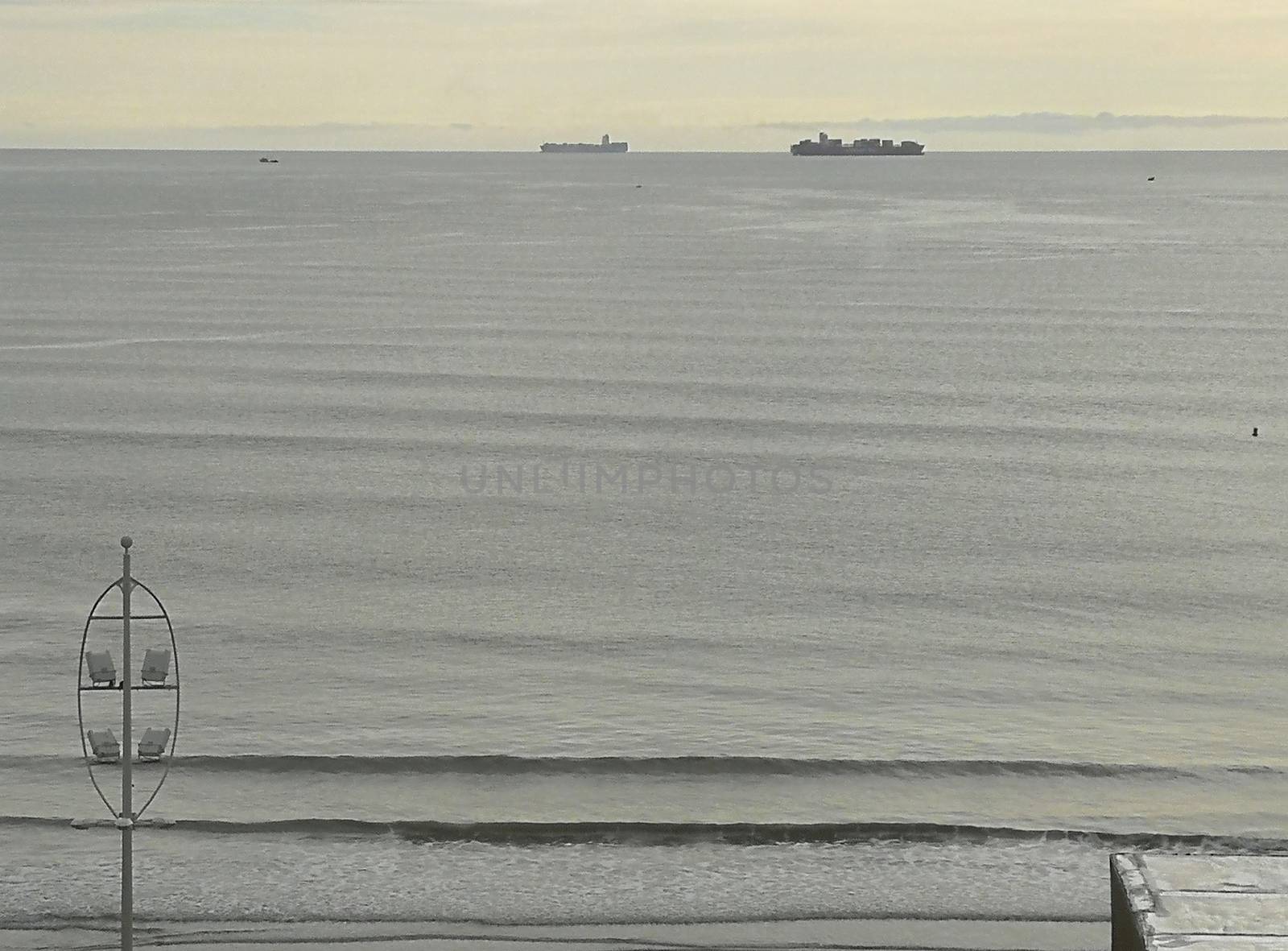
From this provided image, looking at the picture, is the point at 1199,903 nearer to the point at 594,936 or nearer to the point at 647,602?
the point at 594,936

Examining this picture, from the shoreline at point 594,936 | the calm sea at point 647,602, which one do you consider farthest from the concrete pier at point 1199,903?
the calm sea at point 647,602

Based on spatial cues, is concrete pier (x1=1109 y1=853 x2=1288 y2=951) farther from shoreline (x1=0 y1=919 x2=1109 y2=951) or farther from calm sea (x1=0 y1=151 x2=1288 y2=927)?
calm sea (x1=0 y1=151 x2=1288 y2=927)

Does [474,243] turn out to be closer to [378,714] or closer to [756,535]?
[756,535]

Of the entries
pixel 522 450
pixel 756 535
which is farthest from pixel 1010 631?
pixel 522 450

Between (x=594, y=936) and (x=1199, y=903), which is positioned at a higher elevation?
(x=1199, y=903)

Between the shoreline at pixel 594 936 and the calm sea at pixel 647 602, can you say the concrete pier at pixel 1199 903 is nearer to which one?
the shoreline at pixel 594 936

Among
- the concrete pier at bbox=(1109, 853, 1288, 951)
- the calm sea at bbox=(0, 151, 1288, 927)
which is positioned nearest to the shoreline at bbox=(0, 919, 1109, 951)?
the calm sea at bbox=(0, 151, 1288, 927)

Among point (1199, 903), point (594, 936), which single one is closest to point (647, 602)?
point (594, 936)
